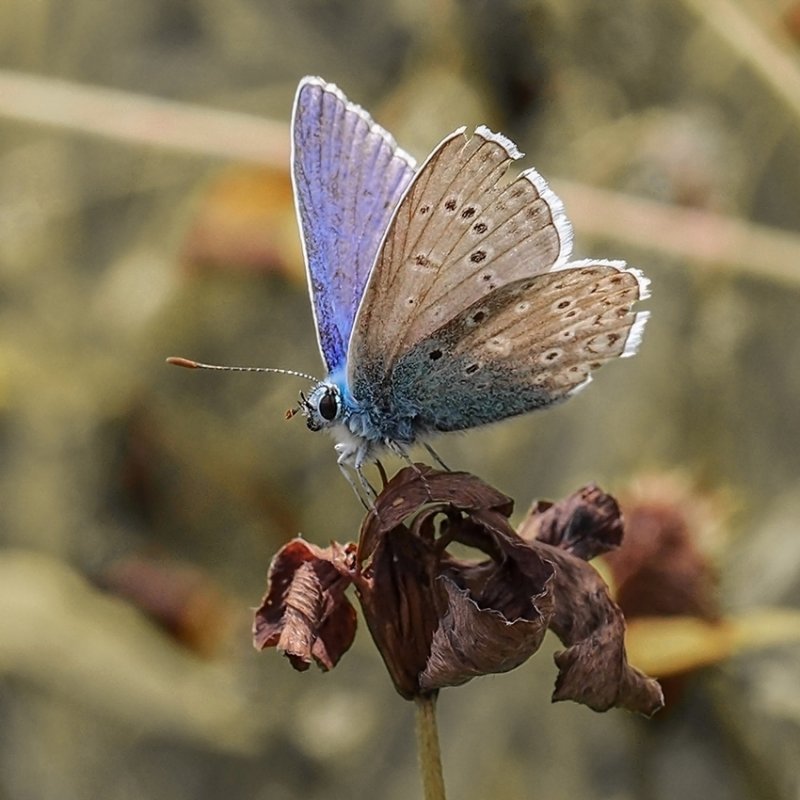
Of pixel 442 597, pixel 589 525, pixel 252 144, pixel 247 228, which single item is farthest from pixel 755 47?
pixel 442 597

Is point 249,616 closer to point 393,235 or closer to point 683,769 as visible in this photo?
point 683,769

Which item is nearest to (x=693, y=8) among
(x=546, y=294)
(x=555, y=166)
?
(x=555, y=166)

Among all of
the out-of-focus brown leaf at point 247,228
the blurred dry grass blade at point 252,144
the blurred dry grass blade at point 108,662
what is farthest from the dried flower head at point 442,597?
the out-of-focus brown leaf at point 247,228

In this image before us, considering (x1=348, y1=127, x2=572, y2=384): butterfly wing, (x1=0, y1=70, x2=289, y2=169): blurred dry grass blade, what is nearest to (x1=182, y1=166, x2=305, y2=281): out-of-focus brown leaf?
(x1=0, y1=70, x2=289, y2=169): blurred dry grass blade

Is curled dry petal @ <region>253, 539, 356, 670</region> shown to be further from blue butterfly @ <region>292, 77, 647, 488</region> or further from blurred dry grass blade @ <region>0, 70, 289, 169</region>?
blurred dry grass blade @ <region>0, 70, 289, 169</region>

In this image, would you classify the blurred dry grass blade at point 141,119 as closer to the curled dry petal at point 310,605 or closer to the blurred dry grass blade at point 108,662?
the blurred dry grass blade at point 108,662
